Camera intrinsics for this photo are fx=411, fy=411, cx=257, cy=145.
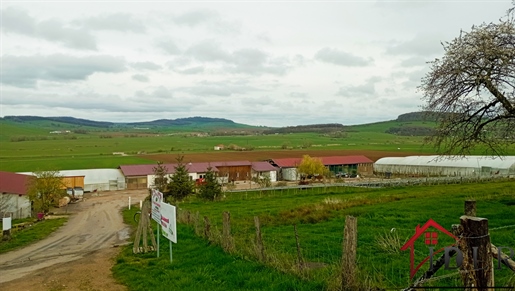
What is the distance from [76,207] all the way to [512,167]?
59.9 metres

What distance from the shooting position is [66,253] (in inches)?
772

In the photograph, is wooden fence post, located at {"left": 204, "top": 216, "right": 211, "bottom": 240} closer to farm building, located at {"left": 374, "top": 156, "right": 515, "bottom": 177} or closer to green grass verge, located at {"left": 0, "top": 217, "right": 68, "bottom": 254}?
green grass verge, located at {"left": 0, "top": 217, "right": 68, "bottom": 254}

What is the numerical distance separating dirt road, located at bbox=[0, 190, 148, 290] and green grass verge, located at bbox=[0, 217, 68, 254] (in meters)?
0.65

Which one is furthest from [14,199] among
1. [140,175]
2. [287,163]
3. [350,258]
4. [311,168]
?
[287,163]

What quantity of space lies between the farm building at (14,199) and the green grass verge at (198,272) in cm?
2793

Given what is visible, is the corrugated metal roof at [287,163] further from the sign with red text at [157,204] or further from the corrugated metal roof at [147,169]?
the sign with red text at [157,204]

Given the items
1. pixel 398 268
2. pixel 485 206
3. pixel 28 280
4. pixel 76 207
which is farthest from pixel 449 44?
pixel 76 207

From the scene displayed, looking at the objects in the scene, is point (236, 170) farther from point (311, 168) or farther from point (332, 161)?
point (332, 161)

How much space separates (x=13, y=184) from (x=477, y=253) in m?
46.7

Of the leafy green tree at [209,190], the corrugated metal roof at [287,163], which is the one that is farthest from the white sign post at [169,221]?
the corrugated metal roof at [287,163]

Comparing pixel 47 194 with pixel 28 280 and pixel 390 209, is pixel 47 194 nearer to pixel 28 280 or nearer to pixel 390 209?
pixel 28 280

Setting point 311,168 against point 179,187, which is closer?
point 179,187

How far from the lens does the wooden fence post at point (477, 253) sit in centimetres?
468

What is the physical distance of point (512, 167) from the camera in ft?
199
